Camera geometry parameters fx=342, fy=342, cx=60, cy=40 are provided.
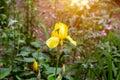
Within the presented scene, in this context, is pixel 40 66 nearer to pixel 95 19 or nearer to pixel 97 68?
pixel 97 68

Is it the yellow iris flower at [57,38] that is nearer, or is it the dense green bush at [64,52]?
the yellow iris flower at [57,38]

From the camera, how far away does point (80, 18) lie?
405 cm

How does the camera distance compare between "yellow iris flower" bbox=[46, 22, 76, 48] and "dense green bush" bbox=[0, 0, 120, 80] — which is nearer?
"yellow iris flower" bbox=[46, 22, 76, 48]

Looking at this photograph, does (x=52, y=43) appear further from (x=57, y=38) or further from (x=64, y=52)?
(x=64, y=52)

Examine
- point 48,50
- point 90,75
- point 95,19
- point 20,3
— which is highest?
point 20,3

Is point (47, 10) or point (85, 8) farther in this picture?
point (47, 10)

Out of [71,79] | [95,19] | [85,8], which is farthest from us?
[85,8]

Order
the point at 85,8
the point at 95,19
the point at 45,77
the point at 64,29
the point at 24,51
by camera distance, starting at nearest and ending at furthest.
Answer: the point at 64,29
the point at 45,77
the point at 24,51
the point at 95,19
the point at 85,8

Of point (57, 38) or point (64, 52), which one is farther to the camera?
point (64, 52)

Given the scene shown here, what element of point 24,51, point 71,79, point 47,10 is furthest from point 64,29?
point 47,10

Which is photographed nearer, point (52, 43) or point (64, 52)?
point (52, 43)

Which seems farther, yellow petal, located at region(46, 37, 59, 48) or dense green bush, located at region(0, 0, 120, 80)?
dense green bush, located at region(0, 0, 120, 80)

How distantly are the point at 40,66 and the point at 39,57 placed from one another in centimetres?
10

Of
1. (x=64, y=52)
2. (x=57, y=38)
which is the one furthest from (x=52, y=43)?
(x=64, y=52)
